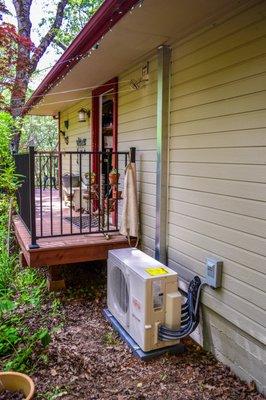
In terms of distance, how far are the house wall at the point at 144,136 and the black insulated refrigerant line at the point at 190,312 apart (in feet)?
2.96

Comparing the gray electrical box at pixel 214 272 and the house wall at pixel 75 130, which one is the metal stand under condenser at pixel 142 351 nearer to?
the gray electrical box at pixel 214 272

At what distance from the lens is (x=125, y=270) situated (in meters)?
3.01

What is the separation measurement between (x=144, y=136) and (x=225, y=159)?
4.85ft

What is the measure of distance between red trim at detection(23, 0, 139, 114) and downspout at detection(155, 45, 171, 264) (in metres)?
0.66

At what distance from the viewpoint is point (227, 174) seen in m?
2.57

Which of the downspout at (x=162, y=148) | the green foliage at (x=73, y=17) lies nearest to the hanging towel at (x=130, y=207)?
the downspout at (x=162, y=148)

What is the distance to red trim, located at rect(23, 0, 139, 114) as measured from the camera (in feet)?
8.14

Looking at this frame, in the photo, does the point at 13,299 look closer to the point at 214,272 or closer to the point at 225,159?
the point at 214,272

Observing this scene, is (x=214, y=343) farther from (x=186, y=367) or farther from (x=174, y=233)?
(x=174, y=233)

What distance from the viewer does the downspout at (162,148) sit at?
333 centimetres

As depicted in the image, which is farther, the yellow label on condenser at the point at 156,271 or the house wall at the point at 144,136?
the house wall at the point at 144,136

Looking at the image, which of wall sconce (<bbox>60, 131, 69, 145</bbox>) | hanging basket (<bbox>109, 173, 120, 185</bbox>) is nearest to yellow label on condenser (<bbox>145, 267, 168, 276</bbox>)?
hanging basket (<bbox>109, 173, 120, 185</bbox>)

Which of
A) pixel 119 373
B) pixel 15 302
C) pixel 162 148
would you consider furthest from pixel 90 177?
pixel 119 373

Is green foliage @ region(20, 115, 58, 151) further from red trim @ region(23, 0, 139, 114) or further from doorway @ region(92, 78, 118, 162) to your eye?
red trim @ region(23, 0, 139, 114)
